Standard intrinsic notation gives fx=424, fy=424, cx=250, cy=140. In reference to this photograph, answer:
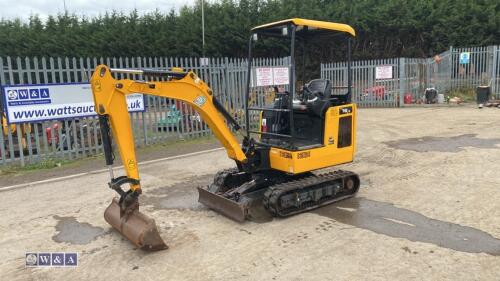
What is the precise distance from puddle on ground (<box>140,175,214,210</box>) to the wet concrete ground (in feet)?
0.06

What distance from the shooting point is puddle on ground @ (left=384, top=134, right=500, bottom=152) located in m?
9.72

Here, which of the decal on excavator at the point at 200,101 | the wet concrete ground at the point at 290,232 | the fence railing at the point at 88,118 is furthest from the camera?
the fence railing at the point at 88,118

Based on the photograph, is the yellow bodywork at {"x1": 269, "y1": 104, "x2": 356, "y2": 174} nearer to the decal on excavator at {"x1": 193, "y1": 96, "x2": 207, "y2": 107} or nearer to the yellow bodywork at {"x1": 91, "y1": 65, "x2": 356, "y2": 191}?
the yellow bodywork at {"x1": 91, "y1": 65, "x2": 356, "y2": 191}

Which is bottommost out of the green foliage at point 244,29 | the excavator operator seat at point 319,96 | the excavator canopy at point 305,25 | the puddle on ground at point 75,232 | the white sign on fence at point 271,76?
the puddle on ground at point 75,232

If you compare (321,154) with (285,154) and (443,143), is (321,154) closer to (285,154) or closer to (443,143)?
(285,154)

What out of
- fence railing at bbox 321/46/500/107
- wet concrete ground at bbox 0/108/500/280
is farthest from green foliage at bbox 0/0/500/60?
wet concrete ground at bbox 0/108/500/280

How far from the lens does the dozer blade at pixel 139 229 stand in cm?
452

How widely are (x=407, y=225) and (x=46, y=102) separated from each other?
26.1 feet

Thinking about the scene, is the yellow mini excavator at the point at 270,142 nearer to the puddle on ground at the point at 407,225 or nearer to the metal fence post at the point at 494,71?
the puddle on ground at the point at 407,225

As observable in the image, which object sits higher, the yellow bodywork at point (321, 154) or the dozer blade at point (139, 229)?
the yellow bodywork at point (321, 154)

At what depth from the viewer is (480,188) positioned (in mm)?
6543
